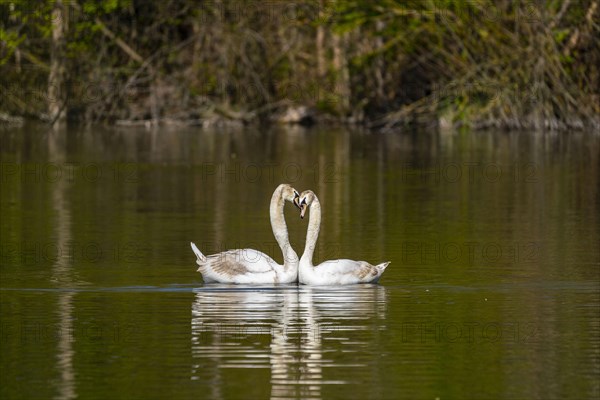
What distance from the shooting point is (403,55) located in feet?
137

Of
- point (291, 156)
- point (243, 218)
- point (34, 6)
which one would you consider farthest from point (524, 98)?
point (243, 218)

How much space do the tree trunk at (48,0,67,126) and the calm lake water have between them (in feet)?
38.6

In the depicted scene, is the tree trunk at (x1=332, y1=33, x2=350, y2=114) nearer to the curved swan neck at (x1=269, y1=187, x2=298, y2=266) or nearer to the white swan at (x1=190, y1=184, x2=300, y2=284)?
the curved swan neck at (x1=269, y1=187, x2=298, y2=266)

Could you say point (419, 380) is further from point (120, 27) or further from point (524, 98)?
point (120, 27)

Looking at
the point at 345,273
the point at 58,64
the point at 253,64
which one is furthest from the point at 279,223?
the point at 253,64

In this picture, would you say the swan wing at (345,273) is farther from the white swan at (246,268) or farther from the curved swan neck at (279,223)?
the curved swan neck at (279,223)

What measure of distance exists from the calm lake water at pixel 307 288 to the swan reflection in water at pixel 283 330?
0.9 inches

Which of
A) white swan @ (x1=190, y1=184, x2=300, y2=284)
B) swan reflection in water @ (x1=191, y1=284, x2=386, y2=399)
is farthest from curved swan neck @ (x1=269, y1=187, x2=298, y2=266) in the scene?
swan reflection in water @ (x1=191, y1=284, x2=386, y2=399)

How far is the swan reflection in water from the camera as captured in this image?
411 inches

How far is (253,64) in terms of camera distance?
42.1m

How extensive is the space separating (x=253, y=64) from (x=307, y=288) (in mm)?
28271

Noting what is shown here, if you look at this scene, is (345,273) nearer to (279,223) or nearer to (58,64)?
(279,223)

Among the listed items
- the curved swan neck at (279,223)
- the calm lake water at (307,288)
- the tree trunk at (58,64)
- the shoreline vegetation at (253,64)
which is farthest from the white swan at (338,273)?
the tree trunk at (58,64)

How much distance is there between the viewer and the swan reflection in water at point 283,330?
10.4 m
